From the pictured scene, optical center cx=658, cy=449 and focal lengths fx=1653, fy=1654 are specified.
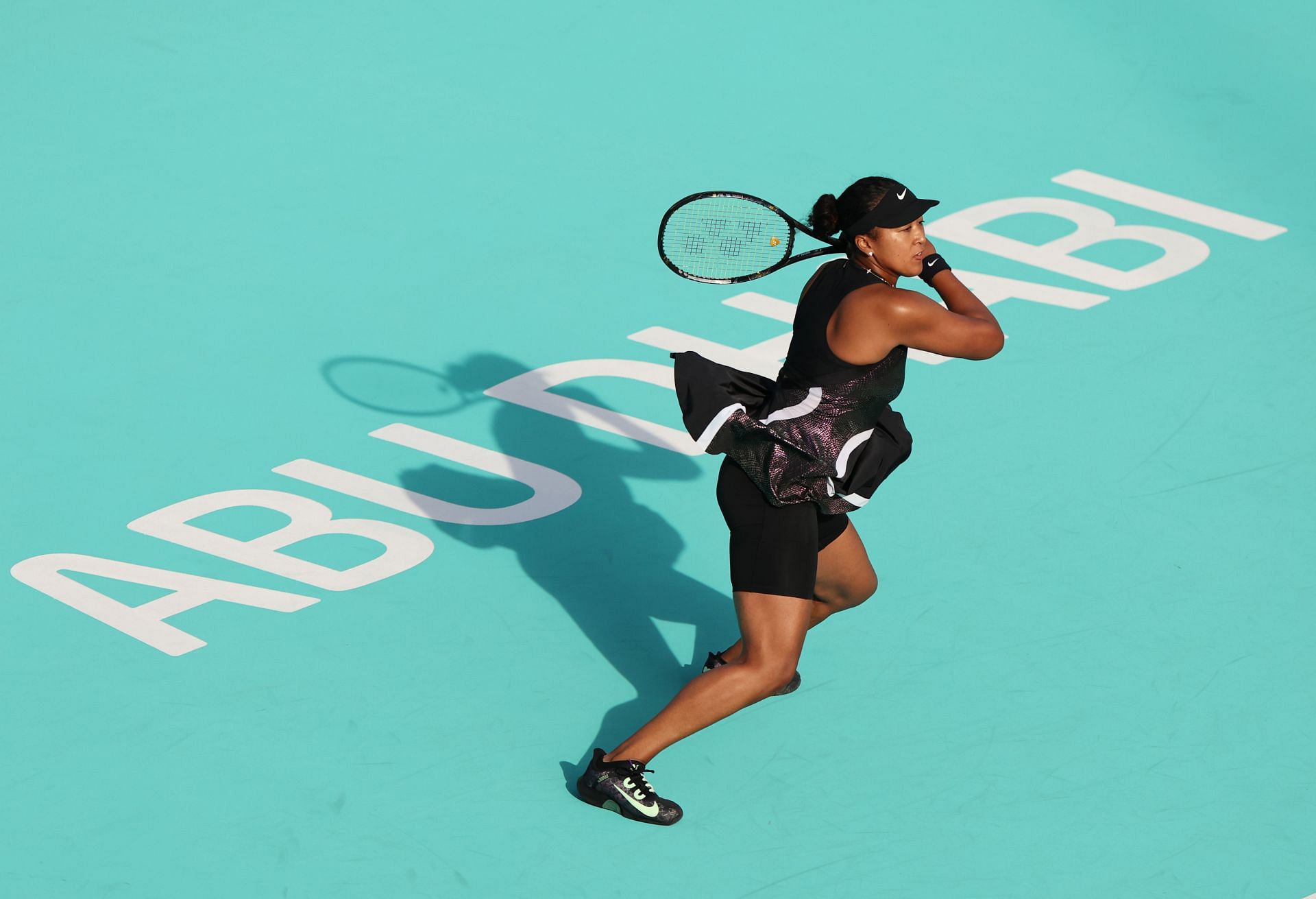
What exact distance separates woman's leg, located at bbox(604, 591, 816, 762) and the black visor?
120cm

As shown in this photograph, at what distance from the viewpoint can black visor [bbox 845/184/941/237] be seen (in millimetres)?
5066

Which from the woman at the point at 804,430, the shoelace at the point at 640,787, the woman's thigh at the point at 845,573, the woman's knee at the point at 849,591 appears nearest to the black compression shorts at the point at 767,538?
the woman at the point at 804,430

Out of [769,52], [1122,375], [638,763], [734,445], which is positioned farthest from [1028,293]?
[638,763]

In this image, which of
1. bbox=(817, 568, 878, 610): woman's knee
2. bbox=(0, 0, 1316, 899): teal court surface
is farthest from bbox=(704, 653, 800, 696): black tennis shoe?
bbox=(817, 568, 878, 610): woman's knee

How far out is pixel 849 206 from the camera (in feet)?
16.9

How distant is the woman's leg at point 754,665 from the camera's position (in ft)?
17.1

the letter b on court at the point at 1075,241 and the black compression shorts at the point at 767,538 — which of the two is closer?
the black compression shorts at the point at 767,538

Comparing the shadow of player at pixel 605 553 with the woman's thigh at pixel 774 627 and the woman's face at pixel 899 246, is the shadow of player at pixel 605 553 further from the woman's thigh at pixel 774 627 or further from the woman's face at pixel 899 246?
the woman's face at pixel 899 246

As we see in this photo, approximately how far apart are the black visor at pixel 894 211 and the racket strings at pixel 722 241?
2.56 ft


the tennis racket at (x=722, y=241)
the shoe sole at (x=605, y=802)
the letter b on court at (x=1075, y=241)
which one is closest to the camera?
the shoe sole at (x=605, y=802)

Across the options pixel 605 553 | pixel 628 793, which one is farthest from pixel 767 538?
pixel 605 553

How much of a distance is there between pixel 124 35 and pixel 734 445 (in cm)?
698

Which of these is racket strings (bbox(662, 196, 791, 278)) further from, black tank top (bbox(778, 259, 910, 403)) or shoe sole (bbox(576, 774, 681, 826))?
shoe sole (bbox(576, 774, 681, 826))

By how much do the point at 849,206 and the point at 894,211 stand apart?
15cm
